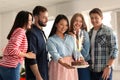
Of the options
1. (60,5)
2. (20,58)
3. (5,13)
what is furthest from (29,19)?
(5,13)

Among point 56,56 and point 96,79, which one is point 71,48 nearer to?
point 56,56

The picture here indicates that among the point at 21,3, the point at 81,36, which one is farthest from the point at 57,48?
the point at 21,3

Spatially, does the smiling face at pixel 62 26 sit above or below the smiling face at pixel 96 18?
below

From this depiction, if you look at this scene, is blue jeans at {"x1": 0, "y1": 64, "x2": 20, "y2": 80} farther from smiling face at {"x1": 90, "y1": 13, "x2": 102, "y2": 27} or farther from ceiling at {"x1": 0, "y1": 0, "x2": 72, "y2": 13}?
ceiling at {"x1": 0, "y1": 0, "x2": 72, "y2": 13}

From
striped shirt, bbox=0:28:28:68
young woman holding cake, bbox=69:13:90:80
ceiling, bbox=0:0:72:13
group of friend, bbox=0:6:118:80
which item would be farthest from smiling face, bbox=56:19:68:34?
ceiling, bbox=0:0:72:13

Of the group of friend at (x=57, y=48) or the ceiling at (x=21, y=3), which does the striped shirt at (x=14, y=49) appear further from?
the ceiling at (x=21, y=3)

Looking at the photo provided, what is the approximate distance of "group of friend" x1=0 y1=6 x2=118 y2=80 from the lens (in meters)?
2.13

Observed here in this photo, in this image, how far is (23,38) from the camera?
7.09 ft

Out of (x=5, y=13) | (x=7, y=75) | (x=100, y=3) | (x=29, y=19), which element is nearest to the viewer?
(x=7, y=75)

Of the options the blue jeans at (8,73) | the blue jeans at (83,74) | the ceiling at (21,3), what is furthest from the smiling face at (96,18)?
the ceiling at (21,3)

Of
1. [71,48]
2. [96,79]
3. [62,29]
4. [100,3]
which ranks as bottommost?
[96,79]

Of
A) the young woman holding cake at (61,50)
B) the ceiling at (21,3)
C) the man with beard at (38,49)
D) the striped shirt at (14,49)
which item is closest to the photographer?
the striped shirt at (14,49)

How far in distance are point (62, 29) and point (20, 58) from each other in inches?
22.9

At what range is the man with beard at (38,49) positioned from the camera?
2336 millimetres
